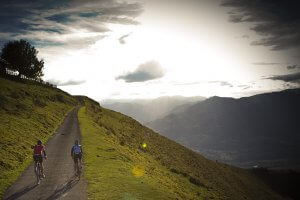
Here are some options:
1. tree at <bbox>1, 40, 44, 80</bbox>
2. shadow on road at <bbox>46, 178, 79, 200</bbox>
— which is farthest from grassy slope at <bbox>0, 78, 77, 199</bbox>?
tree at <bbox>1, 40, 44, 80</bbox>

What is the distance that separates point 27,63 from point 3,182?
109m

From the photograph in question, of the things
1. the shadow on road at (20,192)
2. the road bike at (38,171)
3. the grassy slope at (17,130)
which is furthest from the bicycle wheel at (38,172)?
the grassy slope at (17,130)

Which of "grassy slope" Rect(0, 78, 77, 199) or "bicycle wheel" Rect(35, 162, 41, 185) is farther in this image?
"grassy slope" Rect(0, 78, 77, 199)

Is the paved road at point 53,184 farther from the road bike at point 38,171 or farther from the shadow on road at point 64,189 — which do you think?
the road bike at point 38,171

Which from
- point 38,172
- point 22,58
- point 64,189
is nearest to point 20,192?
point 38,172

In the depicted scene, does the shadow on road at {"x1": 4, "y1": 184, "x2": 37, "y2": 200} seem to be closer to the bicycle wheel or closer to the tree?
the bicycle wheel

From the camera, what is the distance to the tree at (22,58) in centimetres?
11750

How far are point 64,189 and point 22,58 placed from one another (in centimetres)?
11061

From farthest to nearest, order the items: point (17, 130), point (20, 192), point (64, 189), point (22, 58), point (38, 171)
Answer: point (22, 58) < point (17, 130) < point (38, 171) < point (64, 189) < point (20, 192)

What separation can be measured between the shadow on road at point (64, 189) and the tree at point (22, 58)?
108282mm

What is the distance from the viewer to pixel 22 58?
119 metres

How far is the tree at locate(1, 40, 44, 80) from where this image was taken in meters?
118

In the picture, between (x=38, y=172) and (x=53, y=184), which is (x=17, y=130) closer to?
(x=38, y=172)

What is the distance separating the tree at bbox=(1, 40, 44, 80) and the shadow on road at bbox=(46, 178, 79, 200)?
10828 cm
